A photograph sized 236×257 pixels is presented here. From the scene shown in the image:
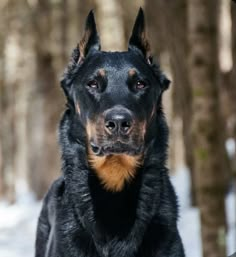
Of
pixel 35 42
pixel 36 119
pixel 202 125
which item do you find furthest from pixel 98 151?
pixel 35 42

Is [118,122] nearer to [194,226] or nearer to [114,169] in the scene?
[114,169]

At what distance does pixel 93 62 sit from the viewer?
19.9ft

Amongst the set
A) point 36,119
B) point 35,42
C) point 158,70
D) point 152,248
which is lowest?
point 152,248

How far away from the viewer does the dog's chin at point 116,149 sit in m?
5.60

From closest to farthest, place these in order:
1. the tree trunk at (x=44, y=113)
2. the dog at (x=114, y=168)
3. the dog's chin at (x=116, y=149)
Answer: the dog's chin at (x=116, y=149) < the dog at (x=114, y=168) < the tree trunk at (x=44, y=113)

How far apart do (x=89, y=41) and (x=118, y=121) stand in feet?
3.40

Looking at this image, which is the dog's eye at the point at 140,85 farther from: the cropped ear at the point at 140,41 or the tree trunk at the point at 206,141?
the tree trunk at the point at 206,141

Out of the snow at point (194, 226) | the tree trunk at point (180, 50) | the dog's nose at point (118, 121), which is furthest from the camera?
the tree trunk at point (180, 50)

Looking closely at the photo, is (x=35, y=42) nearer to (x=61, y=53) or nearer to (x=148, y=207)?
(x=61, y=53)

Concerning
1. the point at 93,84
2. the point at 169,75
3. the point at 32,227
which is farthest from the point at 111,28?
the point at 169,75

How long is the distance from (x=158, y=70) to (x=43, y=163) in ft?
61.8

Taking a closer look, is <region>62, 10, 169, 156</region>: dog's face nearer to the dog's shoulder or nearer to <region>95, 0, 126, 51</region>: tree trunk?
the dog's shoulder

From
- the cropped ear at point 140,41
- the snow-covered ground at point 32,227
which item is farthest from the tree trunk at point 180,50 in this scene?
the cropped ear at point 140,41

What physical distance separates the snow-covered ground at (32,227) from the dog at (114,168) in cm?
581
